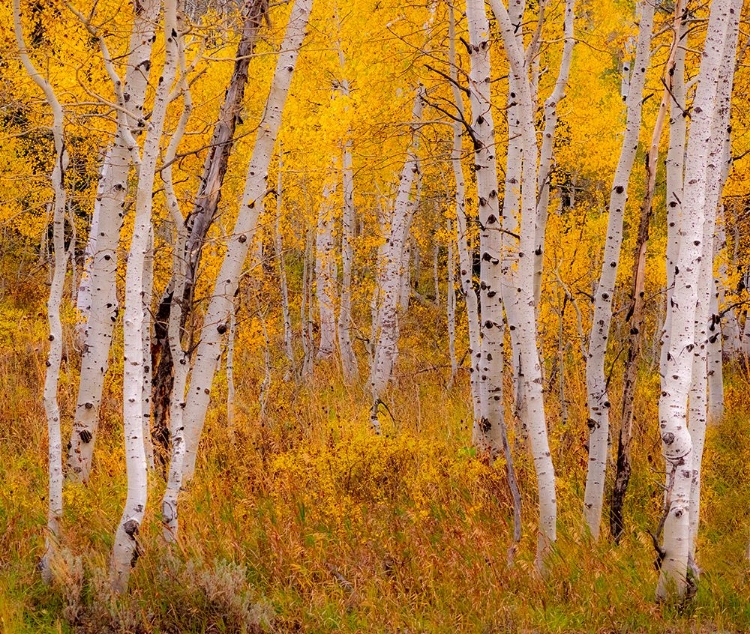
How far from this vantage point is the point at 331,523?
5.60 m

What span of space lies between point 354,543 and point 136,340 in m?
2.17

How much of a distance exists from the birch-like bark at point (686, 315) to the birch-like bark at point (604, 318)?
104 centimetres

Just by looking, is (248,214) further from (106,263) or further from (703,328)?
(703,328)

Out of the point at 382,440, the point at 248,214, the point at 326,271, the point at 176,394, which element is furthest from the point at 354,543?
the point at 326,271

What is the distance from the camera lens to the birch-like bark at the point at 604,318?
5336mm

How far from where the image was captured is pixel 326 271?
1343 cm

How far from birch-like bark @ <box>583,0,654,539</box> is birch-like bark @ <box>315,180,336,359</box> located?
22.0 feet

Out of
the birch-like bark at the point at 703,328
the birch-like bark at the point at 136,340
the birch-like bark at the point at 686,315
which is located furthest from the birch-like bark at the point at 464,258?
the birch-like bark at the point at 136,340

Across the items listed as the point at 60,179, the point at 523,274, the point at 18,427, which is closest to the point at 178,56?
the point at 60,179

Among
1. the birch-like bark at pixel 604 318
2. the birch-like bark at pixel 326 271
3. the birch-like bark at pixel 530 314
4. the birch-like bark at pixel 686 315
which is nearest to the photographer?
the birch-like bark at pixel 686 315

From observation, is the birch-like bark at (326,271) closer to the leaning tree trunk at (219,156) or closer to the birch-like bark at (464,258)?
the birch-like bark at (464,258)

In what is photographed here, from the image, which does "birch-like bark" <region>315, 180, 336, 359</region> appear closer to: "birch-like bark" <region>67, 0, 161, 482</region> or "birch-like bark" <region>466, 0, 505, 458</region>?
"birch-like bark" <region>466, 0, 505, 458</region>

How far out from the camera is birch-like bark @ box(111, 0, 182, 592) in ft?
13.9

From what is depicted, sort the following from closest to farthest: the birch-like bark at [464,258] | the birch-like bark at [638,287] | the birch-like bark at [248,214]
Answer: the birch-like bark at [638,287] < the birch-like bark at [248,214] < the birch-like bark at [464,258]
